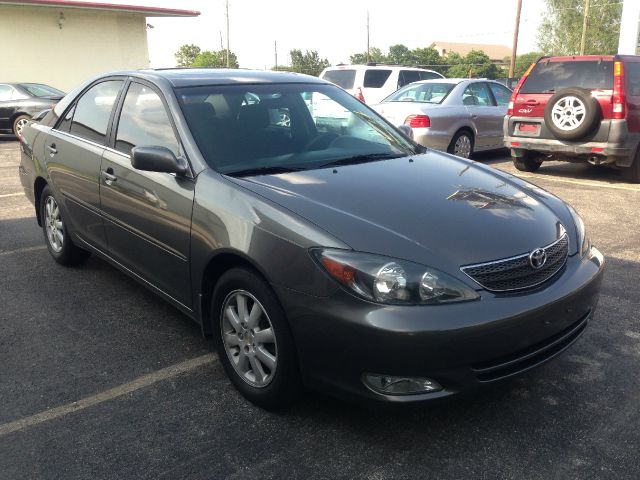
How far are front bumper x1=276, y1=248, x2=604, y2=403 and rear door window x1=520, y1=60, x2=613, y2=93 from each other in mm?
6673

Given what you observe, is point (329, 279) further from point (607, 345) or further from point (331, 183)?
point (607, 345)

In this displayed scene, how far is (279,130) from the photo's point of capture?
3.70m

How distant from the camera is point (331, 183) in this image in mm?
3178

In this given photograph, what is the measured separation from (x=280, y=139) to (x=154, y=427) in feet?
5.69

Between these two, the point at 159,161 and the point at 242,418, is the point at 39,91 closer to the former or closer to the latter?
the point at 159,161

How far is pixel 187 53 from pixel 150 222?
83078mm

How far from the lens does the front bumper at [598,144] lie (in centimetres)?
812

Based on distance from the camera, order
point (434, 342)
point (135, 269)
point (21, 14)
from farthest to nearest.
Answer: point (21, 14) → point (135, 269) → point (434, 342)

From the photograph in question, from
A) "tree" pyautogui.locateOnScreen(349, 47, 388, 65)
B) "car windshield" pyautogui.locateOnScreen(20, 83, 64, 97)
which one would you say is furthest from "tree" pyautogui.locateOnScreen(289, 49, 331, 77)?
"car windshield" pyautogui.locateOnScreen(20, 83, 64, 97)

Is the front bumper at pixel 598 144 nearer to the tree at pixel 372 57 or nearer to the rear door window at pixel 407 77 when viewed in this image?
the rear door window at pixel 407 77

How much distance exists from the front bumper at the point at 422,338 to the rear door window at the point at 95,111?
90.1 inches

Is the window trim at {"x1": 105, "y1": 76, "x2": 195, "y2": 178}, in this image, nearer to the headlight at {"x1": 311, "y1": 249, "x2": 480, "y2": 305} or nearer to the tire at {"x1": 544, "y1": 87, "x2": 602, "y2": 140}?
the headlight at {"x1": 311, "y1": 249, "x2": 480, "y2": 305}

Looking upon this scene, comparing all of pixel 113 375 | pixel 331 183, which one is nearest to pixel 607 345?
pixel 331 183

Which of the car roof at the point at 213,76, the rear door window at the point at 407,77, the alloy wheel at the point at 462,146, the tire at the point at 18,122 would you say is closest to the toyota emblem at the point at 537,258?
the car roof at the point at 213,76
